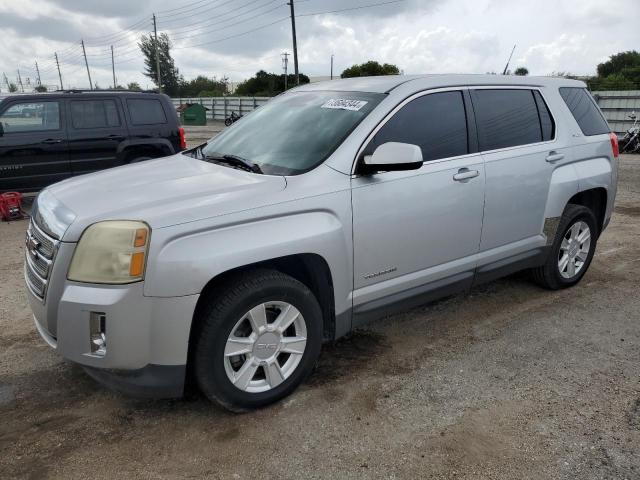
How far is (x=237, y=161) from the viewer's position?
10.8 feet

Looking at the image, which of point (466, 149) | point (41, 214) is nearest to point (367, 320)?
point (466, 149)

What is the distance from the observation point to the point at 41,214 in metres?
2.82

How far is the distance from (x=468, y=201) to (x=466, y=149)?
0.37 m

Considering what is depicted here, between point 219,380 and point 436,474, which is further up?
point 219,380

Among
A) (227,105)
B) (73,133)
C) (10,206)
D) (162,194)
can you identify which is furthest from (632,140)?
(227,105)

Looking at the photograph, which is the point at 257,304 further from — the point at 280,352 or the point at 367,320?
the point at 367,320

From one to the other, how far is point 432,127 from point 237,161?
4.29ft

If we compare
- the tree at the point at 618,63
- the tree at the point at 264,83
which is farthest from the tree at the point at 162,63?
the tree at the point at 618,63

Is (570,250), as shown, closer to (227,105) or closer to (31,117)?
(31,117)

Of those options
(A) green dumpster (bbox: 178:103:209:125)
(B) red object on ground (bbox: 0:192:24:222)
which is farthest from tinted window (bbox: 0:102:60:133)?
(A) green dumpster (bbox: 178:103:209:125)

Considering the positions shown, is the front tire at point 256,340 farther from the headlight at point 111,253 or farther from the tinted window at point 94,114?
the tinted window at point 94,114

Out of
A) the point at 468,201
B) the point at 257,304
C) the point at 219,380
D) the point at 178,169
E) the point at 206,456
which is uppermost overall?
the point at 178,169

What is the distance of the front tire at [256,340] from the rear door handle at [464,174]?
4.35 feet

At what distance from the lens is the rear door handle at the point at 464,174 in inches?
134
